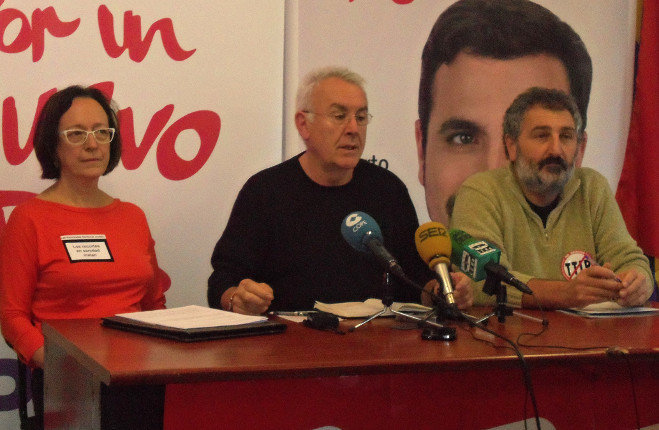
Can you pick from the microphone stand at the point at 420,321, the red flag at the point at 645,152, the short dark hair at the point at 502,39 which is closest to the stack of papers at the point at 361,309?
the microphone stand at the point at 420,321

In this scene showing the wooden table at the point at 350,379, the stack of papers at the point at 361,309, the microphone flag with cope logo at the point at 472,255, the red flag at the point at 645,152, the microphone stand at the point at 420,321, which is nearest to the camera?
the wooden table at the point at 350,379

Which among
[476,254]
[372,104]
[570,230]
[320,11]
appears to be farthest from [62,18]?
[570,230]

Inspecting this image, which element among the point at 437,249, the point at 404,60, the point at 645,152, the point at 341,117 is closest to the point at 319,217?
the point at 341,117

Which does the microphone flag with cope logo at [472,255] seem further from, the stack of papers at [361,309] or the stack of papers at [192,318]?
the stack of papers at [192,318]

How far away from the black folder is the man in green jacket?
101 cm

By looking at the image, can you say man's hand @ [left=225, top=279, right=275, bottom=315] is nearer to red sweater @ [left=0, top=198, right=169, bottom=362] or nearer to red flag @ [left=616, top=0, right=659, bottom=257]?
red sweater @ [left=0, top=198, right=169, bottom=362]

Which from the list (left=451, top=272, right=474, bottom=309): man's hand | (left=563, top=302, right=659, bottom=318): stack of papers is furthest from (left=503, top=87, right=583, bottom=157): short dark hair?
(left=451, top=272, right=474, bottom=309): man's hand

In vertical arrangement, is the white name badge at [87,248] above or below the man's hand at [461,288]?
above

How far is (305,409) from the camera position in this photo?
1.58 m

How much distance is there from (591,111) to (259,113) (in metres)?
1.78

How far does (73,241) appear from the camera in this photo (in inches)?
93.8

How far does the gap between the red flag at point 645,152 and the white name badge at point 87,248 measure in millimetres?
2603

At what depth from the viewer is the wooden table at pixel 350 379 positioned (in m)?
1.42

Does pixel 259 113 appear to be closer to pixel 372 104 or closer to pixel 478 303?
pixel 372 104
